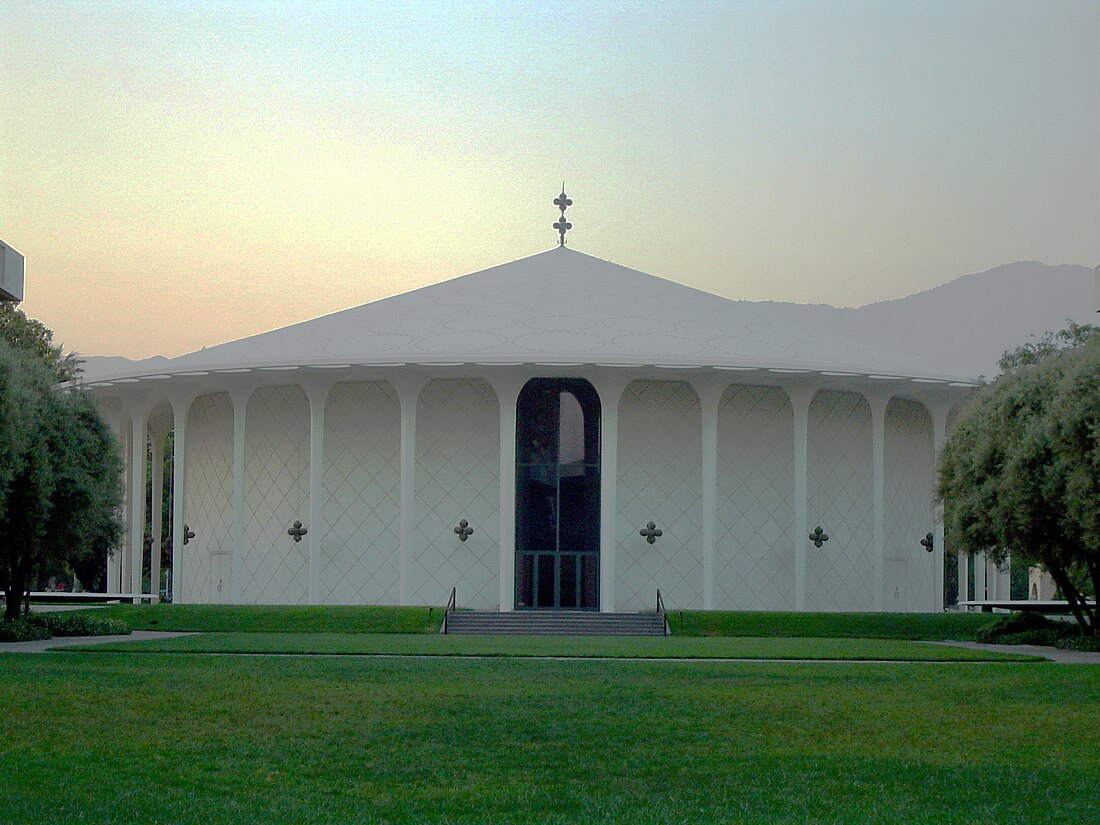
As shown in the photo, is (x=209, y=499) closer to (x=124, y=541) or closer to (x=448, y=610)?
(x=124, y=541)

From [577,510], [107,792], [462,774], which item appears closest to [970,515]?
[577,510]

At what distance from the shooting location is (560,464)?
4366cm

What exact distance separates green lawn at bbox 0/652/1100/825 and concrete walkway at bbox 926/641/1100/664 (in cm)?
579

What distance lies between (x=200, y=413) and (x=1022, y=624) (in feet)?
90.5

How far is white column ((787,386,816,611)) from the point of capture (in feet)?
141

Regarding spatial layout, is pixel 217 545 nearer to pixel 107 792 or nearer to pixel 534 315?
pixel 534 315

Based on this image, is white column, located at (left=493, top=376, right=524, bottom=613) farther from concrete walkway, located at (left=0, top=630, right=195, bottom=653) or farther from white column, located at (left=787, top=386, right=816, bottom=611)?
concrete walkway, located at (left=0, top=630, right=195, bottom=653)

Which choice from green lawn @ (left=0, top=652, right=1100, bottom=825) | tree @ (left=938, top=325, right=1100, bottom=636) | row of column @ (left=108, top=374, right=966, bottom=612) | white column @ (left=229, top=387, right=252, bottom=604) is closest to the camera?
green lawn @ (left=0, top=652, right=1100, bottom=825)

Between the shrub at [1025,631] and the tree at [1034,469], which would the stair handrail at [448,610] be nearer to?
the tree at [1034,469]

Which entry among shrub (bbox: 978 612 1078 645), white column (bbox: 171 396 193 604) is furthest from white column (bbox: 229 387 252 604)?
shrub (bbox: 978 612 1078 645)

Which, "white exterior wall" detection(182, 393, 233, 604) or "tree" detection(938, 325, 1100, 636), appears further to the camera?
"white exterior wall" detection(182, 393, 233, 604)

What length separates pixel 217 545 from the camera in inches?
1866

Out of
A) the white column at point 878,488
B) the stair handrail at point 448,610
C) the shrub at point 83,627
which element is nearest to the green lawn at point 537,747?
the shrub at point 83,627

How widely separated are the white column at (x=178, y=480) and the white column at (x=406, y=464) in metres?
8.30
